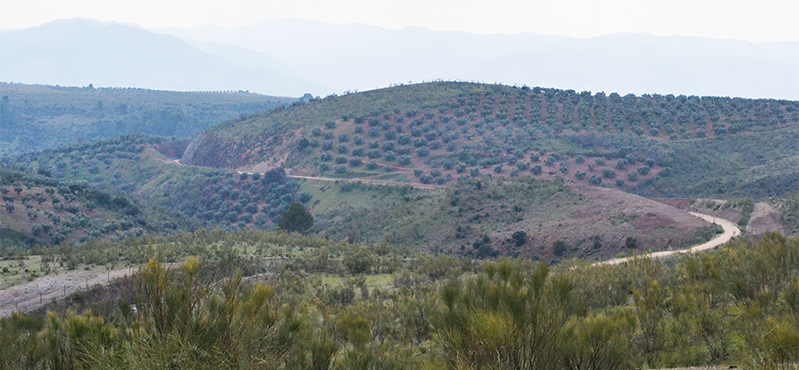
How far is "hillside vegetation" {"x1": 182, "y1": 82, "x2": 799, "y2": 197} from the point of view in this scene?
57625 mm

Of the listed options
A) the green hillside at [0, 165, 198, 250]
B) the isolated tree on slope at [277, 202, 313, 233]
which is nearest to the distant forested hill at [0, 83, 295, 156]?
the green hillside at [0, 165, 198, 250]

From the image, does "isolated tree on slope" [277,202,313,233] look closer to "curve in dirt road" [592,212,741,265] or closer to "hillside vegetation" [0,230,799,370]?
"curve in dirt road" [592,212,741,265]

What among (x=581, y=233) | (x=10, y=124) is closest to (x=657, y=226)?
(x=581, y=233)

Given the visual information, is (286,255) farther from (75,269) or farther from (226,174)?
(226,174)

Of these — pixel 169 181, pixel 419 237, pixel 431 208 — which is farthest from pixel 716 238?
pixel 169 181

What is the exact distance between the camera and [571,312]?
8797 millimetres

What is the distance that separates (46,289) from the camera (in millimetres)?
19109

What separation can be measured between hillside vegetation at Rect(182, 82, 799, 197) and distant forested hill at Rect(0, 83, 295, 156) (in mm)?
37557

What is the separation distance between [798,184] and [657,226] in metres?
19.6

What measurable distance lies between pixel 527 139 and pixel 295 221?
31261 millimetres

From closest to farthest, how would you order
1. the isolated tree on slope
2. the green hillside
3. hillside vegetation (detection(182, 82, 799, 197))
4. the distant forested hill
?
the green hillside < the isolated tree on slope < hillside vegetation (detection(182, 82, 799, 197)) < the distant forested hill

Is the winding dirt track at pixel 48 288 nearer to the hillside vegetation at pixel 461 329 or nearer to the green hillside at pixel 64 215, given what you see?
the hillside vegetation at pixel 461 329

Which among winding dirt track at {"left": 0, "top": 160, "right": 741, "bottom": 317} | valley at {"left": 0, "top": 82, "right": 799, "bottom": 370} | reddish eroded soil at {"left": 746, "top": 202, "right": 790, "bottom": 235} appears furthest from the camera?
reddish eroded soil at {"left": 746, "top": 202, "right": 790, "bottom": 235}

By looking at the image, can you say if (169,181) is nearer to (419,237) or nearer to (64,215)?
(64,215)
